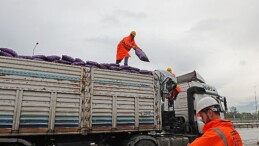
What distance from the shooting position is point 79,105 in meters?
6.39

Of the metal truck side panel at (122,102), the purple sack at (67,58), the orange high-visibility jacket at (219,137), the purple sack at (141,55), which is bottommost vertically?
the orange high-visibility jacket at (219,137)

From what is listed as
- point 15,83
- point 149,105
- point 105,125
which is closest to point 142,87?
point 149,105

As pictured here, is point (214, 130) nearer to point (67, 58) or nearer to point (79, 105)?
point (79, 105)

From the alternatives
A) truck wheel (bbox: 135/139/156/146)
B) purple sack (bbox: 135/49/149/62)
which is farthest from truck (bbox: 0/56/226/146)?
purple sack (bbox: 135/49/149/62)

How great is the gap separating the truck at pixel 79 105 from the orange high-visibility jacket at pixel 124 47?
1.64m

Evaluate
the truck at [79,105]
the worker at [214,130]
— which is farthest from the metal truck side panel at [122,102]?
the worker at [214,130]

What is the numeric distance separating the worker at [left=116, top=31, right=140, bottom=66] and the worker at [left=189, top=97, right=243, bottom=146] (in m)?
6.91

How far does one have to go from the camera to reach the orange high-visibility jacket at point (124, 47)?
9352 millimetres

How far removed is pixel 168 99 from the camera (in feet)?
31.5

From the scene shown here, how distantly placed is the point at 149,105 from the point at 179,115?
260 cm

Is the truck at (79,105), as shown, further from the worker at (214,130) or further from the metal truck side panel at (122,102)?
the worker at (214,130)

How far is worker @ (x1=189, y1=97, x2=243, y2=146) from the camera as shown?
2.05 meters

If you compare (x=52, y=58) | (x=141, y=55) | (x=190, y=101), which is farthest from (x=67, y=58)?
(x=190, y=101)

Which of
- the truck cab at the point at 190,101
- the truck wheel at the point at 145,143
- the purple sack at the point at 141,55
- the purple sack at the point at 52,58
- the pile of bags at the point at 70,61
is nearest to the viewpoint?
the pile of bags at the point at 70,61
